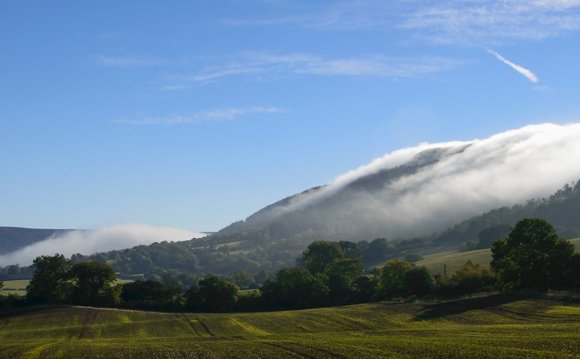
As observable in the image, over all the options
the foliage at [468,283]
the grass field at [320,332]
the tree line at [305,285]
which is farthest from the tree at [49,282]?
the foliage at [468,283]

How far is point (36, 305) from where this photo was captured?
169 m

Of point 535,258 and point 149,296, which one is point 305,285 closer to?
point 149,296

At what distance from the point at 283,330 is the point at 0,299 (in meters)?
98.3

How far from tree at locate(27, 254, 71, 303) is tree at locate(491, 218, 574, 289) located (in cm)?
11696

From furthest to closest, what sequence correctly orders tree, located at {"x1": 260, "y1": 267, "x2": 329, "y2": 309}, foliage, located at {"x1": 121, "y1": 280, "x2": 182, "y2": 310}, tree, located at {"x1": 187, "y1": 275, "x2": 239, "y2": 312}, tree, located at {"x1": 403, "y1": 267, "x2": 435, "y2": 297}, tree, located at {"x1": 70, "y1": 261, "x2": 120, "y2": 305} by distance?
tree, located at {"x1": 260, "y1": 267, "x2": 329, "y2": 309}, tree, located at {"x1": 70, "y1": 261, "x2": 120, "y2": 305}, foliage, located at {"x1": 121, "y1": 280, "x2": 182, "y2": 310}, tree, located at {"x1": 187, "y1": 275, "x2": 239, "y2": 312}, tree, located at {"x1": 403, "y1": 267, "x2": 435, "y2": 297}

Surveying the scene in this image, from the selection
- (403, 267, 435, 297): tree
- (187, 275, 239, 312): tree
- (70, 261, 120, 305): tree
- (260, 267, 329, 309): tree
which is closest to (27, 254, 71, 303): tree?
(70, 261, 120, 305): tree

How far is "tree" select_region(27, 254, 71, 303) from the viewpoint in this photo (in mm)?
174875

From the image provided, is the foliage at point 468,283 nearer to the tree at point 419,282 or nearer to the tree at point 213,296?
the tree at point 419,282

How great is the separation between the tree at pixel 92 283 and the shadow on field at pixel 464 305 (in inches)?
3665

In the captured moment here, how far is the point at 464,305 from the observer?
12438cm

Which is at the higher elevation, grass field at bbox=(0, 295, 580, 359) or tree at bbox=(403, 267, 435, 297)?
tree at bbox=(403, 267, 435, 297)

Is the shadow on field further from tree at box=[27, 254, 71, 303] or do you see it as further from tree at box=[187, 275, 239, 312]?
tree at box=[27, 254, 71, 303]

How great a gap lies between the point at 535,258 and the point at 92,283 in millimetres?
117742

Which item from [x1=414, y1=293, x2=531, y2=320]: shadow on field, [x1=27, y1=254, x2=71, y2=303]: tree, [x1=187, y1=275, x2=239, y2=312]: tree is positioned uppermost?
[x1=27, y1=254, x2=71, y2=303]: tree
